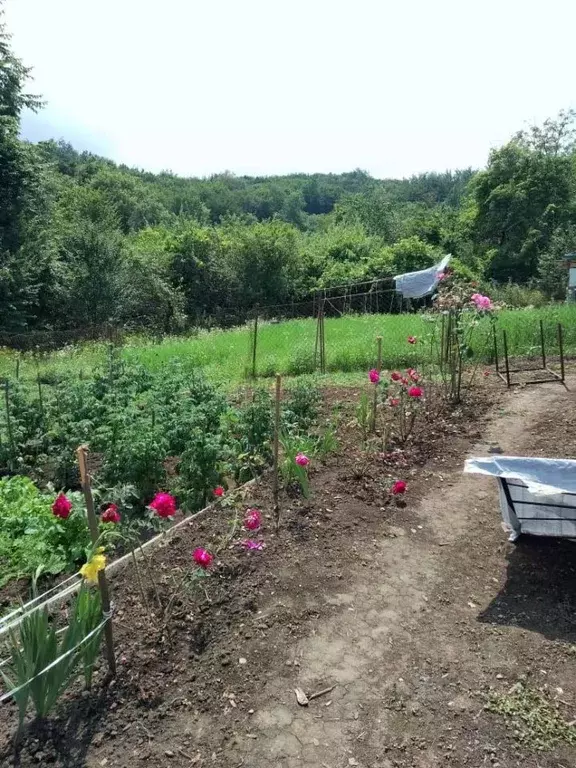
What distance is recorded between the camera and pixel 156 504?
256cm

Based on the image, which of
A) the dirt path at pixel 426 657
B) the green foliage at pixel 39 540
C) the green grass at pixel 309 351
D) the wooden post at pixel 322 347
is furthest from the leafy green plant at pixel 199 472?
the wooden post at pixel 322 347

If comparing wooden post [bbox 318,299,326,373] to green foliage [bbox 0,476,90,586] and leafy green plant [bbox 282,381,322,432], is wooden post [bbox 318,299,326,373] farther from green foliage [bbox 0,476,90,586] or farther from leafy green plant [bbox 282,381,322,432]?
green foliage [bbox 0,476,90,586]

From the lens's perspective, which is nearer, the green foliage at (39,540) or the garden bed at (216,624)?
the garden bed at (216,624)

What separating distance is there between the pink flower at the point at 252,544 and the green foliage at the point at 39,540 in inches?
38.2

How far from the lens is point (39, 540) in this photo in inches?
143

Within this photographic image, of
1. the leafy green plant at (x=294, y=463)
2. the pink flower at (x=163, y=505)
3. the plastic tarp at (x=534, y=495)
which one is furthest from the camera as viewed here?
the leafy green plant at (x=294, y=463)

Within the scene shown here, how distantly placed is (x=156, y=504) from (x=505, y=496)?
2132 mm

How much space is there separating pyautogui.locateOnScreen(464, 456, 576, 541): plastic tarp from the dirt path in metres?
0.22

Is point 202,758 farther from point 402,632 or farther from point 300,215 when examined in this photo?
point 300,215

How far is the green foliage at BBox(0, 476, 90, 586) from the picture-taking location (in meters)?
3.48

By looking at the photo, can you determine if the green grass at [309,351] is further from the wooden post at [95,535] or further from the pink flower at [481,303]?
the wooden post at [95,535]

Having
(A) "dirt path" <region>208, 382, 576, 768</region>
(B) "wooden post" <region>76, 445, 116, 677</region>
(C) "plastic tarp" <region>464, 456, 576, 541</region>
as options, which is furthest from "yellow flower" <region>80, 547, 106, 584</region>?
(C) "plastic tarp" <region>464, 456, 576, 541</region>

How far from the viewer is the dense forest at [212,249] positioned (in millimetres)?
17000

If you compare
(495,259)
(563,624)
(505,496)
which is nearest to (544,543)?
(505,496)
